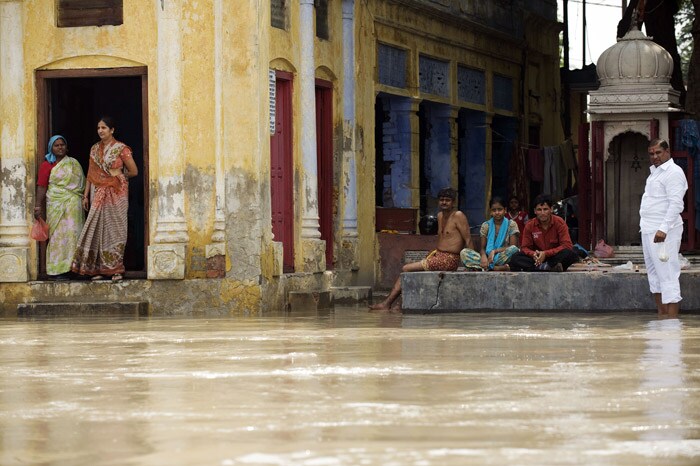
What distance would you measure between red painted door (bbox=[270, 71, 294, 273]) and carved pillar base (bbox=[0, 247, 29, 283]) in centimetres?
261

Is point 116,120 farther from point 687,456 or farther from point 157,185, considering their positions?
point 687,456

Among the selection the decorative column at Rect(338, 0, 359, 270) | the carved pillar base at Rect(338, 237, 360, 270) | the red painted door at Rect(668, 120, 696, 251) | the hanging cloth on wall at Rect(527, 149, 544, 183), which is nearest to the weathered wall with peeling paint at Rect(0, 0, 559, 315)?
the decorative column at Rect(338, 0, 359, 270)

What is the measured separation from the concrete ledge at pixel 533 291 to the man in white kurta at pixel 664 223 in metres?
0.94

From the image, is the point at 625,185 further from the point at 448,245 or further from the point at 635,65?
the point at 448,245

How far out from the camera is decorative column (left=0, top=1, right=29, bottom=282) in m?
16.2

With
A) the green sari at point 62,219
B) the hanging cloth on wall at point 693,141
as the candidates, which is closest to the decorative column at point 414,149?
the hanging cloth on wall at point 693,141

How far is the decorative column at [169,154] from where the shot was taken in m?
15.7

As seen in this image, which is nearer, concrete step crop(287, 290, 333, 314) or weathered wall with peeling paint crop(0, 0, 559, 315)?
weathered wall with peeling paint crop(0, 0, 559, 315)

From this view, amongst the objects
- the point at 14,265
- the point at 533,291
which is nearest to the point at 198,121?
the point at 14,265

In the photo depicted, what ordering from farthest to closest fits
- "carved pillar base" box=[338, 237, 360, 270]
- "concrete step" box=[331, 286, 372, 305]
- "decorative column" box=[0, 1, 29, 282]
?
1. "carved pillar base" box=[338, 237, 360, 270]
2. "concrete step" box=[331, 286, 372, 305]
3. "decorative column" box=[0, 1, 29, 282]

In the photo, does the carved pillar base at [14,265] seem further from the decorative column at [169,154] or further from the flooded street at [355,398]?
the flooded street at [355,398]

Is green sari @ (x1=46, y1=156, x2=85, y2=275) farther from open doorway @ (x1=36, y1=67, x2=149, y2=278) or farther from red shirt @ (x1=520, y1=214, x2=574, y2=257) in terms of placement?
red shirt @ (x1=520, y1=214, x2=574, y2=257)

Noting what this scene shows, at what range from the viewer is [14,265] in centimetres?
1614

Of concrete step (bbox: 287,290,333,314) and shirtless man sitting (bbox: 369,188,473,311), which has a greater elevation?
shirtless man sitting (bbox: 369,188,473,311)
